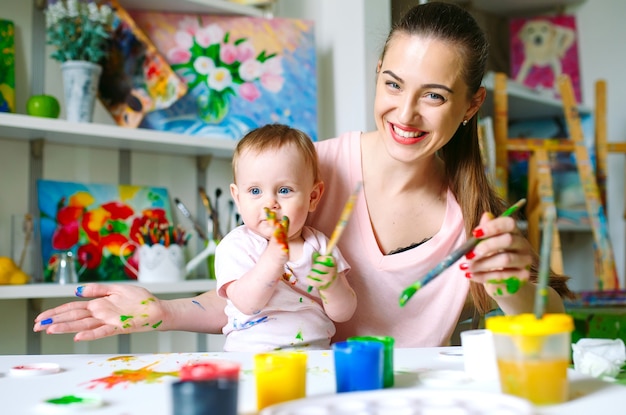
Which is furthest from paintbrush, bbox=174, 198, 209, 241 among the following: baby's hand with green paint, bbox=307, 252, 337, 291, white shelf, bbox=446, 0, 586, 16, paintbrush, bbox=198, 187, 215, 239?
white shelf, bbox=446, 0, 586, 16

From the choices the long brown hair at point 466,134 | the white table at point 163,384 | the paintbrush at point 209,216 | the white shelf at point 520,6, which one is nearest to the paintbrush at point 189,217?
the paintbrush at point 209,216

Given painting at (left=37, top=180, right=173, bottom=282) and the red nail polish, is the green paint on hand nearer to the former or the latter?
the red nail polish

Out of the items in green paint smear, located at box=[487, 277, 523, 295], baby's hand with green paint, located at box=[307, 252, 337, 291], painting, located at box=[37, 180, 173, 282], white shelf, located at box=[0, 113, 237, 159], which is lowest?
green paint smear, located at box=[487, 277, 523, 295]

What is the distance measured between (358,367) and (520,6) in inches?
118

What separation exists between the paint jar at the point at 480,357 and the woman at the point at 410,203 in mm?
326

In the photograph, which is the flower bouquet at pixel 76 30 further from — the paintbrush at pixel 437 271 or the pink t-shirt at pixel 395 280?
the paintbrush at pixel 437 271

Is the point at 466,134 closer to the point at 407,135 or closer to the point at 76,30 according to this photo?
the point at 407,135

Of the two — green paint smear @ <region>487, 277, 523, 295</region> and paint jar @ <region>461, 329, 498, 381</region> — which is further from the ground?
green paint smear @ <region>487, 277, 523, 295</region>

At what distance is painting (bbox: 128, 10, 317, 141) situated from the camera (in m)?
2.20

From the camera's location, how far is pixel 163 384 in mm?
800

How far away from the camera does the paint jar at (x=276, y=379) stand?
2.27ft

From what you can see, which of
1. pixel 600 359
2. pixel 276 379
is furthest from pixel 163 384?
pixel 600 359

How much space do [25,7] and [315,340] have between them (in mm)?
1419

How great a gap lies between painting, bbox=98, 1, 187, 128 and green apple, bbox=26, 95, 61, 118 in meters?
0.19
